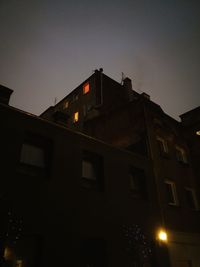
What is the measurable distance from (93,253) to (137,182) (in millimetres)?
5275

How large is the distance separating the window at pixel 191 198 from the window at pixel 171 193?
4.73 ft

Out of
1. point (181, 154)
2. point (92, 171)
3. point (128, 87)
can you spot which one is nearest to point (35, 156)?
point (92, 171)

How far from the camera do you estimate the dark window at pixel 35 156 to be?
9219 mm

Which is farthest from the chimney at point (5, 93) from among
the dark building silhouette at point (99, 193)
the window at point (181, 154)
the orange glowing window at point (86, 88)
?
the orange glowing window at point (86, 88)

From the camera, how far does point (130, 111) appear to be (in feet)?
57.7

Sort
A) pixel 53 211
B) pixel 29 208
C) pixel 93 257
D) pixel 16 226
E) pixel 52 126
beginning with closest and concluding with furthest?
pixel 16 226, pixel 29 208, pixel 53 211, pixel 93 257, pixel 52 126

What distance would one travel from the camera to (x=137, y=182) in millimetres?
13789

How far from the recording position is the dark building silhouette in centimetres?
823

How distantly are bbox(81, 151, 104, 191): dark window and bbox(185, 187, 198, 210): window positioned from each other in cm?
763

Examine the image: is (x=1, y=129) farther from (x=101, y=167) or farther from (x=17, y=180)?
(x=101, y=167)

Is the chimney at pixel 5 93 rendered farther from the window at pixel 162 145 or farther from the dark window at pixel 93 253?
the window at pixel 162 145

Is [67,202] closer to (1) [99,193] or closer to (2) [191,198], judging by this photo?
(1) [99,193]

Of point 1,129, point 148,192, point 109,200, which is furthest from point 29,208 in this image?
point 148,192

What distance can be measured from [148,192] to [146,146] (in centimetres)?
309
